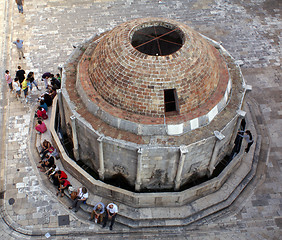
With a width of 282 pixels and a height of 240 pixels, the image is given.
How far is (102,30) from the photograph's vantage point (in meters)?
22.1

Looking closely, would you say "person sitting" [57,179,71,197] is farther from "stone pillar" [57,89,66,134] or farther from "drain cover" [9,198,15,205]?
"stone pillar" [57,89,66,134]

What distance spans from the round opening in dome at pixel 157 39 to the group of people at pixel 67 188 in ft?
25.6

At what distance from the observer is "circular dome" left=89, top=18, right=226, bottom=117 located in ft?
54.2

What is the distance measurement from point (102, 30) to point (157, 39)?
5014 millimetres

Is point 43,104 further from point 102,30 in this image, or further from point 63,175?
point 102,30

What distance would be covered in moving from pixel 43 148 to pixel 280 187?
13.8m

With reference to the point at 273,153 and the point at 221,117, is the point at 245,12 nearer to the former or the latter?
the point at 273,153

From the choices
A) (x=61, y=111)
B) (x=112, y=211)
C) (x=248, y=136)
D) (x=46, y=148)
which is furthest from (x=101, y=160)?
(x=248, y=136)

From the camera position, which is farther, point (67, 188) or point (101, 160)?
point (67, 188)

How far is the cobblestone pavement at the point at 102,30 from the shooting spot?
724 inches

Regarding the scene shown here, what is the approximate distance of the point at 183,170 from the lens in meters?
17.8

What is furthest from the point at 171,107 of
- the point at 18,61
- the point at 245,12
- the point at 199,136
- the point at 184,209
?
the point at 245,12

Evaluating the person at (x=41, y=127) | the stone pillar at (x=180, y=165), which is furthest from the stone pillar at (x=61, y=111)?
the stone pillar at (x=180, y=165)

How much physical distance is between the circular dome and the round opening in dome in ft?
0.17
